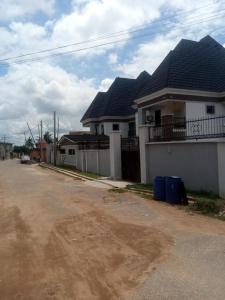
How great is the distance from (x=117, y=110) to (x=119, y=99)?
2146 mm

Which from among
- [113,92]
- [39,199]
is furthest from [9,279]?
[113,92]

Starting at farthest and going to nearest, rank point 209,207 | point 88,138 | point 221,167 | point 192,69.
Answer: point 88,138, point 192,69, point 221,167, point 209,207

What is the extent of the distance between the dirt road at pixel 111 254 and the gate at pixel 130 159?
25.0ft

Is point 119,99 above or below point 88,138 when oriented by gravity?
above

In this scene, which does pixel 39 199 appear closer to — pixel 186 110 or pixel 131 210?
pixel 131 210

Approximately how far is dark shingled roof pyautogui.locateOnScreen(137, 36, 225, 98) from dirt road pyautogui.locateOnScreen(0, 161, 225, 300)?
12.3 meters

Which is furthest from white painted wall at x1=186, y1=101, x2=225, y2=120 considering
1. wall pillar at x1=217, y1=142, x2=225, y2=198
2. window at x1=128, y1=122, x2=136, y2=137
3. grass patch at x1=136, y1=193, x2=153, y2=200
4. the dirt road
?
window at x1=128, y1=122, x2=136, y2=137

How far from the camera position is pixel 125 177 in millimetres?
20672

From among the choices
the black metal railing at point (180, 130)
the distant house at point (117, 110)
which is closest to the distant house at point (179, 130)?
the black metal railing at point (180, 130)

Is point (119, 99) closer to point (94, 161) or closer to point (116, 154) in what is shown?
point (94, 161)

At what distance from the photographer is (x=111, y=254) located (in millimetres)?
6480

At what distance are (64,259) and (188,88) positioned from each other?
17.1 metres

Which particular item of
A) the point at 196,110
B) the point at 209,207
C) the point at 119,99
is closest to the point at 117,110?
the point at 119,99

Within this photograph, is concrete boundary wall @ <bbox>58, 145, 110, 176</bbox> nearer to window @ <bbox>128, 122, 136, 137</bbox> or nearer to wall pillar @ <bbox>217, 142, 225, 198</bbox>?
window @ <bbox>128, 122, 136, 137</bbox>
